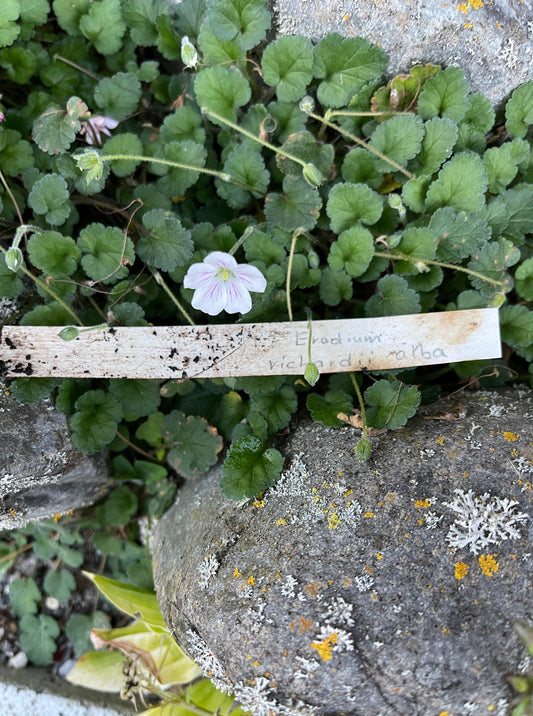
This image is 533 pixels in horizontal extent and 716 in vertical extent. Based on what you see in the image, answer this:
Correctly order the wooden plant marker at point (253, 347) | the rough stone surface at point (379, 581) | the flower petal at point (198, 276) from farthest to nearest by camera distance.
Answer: the wooden plant marker at point (253, 347) → the flower petal at point (198, 276) → the rough stone surface at point (379, 581)

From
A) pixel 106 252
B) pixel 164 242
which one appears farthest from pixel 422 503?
pixel 106 252

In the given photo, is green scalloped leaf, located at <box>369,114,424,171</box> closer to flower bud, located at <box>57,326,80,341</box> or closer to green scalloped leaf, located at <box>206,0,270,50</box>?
green scalloped leaf, located at <box>206,0,270,50</box>

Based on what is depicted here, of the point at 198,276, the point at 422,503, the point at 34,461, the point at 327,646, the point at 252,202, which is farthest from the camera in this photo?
the point at 252,202

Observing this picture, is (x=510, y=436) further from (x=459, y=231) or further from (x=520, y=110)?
(x=520, y=110)

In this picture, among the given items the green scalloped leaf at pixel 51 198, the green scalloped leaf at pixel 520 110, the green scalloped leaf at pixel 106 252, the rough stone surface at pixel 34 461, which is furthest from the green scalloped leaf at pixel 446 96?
the rough stone surface at pixel 34 461

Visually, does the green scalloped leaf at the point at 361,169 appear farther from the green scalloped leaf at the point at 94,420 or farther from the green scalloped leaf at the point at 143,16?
the green scalloped leaf at the point at 94,420

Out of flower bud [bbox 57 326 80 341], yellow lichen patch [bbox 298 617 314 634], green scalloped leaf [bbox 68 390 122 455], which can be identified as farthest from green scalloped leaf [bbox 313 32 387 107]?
yellow lichen patch [bbox 298 617 314 634]
